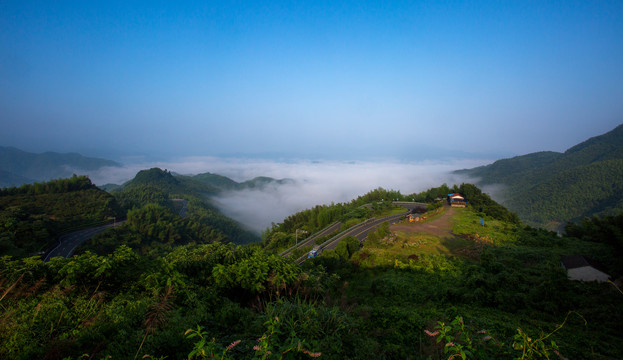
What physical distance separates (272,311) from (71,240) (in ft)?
168

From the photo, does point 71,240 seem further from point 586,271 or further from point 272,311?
point 586,271

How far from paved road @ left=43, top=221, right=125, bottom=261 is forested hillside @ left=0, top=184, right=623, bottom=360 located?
130 feet

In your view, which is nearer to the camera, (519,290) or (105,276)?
(105,276)

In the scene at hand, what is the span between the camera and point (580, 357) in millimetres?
5582

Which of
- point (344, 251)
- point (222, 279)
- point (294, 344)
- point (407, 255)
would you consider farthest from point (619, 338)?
point (344, 251)

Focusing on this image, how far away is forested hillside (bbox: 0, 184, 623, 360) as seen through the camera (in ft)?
11.4

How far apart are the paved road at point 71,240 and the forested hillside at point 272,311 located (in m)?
A: 39.6

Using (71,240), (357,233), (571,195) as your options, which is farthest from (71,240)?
(571,195)

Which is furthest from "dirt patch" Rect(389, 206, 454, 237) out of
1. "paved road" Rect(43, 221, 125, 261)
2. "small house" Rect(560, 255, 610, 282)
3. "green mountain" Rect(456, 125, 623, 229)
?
"green mountain" Rect(456, 125, 623, 229)

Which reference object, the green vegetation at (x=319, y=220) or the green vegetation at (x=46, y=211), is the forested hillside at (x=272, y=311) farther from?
the green vegetation at (x=46, y=211)

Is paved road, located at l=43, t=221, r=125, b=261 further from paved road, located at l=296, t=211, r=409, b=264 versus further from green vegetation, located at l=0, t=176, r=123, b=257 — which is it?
paved road, located at l=296, t=211, r=409, b=264

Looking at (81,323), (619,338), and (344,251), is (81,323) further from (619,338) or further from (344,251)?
(344,251)

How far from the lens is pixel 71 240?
39344mm

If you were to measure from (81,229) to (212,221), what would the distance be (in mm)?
41325
